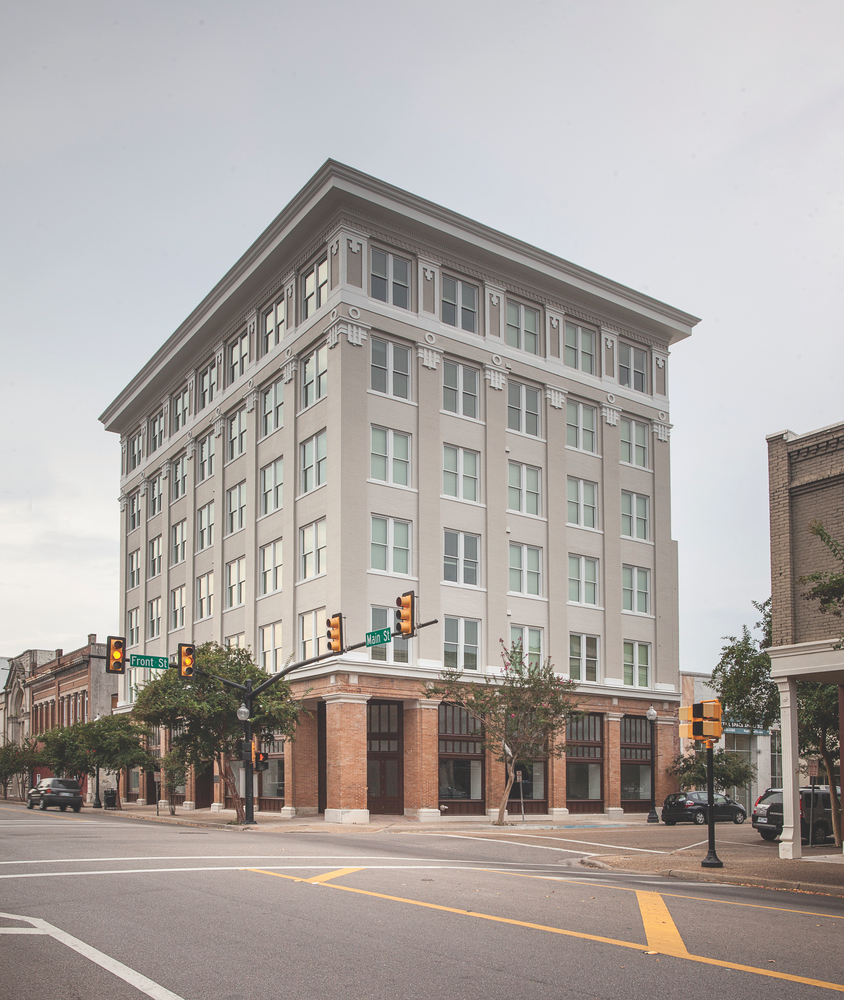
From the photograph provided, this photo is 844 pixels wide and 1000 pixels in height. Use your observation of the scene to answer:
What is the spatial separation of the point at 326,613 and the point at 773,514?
19709 mm

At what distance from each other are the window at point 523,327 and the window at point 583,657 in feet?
43.7

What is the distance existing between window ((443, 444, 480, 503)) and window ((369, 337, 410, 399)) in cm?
322

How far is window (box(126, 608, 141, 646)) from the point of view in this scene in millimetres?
60844

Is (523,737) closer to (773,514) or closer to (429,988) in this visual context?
(773,514)

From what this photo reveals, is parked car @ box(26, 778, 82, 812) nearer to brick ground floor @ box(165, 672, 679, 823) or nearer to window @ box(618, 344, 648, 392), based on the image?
brick ground floor @ box(165, 672, 679, 823)

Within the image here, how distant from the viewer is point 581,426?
47.9 meters

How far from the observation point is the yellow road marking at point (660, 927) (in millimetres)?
9438

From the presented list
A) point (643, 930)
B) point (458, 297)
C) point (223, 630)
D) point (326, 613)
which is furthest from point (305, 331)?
point (643, 930)

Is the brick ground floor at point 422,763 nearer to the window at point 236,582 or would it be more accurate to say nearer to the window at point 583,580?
the window at point 583,580

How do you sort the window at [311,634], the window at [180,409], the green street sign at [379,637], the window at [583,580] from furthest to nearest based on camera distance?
the window at [180,409] < the window at [583,580] < the window at [311,634] < the green street sign at [379,637]

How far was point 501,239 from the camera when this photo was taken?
145 feet

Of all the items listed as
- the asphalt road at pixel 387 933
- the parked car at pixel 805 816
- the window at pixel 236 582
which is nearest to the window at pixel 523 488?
the window at pixel 236 582

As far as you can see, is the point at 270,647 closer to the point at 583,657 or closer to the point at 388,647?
the point at 388,647

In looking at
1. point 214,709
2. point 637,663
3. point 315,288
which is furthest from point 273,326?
point 637,663
